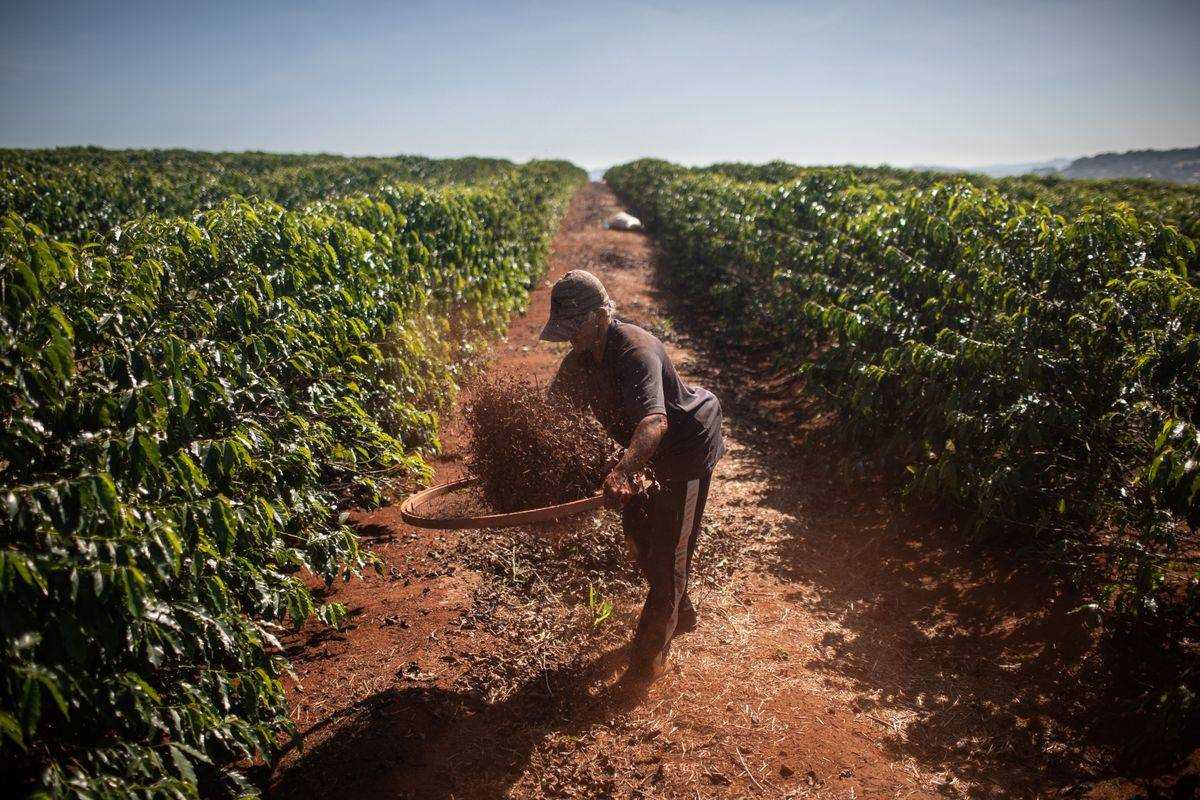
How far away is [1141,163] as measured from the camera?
102750 mm

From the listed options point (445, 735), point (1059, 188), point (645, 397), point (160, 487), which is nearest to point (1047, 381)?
point (645, 397)

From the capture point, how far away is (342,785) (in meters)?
3.11

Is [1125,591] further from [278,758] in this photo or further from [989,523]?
[278,758]

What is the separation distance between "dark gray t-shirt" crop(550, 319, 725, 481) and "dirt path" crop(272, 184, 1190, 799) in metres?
0.92

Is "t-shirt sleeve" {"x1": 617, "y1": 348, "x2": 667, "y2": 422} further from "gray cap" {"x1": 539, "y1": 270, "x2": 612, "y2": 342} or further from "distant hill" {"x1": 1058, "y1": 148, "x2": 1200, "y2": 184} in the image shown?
"distant hill" {"x1": 1058, "y1": 148, "x2": 1200, "y2": 184}

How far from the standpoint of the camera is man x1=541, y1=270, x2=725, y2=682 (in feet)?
10.0

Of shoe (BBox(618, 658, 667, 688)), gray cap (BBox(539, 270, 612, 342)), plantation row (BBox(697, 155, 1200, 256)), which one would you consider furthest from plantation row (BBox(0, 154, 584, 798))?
plantation row (BBox(697, 155, 1200, 256))

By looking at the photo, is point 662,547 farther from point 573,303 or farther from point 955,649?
point 955,649

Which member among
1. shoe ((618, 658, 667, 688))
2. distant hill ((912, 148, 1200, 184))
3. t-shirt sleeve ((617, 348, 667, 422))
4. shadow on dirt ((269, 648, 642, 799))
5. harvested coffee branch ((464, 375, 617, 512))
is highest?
distant hill ((912, 148, 1200, 184))

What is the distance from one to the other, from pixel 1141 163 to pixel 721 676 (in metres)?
139

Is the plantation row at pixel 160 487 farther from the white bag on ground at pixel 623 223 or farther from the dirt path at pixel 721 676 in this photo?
the white bag on ground at pixel 623 223

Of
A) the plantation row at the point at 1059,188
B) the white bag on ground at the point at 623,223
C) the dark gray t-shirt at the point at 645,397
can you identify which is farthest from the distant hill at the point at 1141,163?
the dark gray t-shirt at the point at 645,397

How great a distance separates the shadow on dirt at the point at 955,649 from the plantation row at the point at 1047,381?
34 centimetres

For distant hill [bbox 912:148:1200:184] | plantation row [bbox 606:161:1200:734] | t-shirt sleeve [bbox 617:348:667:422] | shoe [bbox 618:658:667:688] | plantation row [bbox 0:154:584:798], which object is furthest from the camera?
distant hill [bbox 912:148:1200:184]
